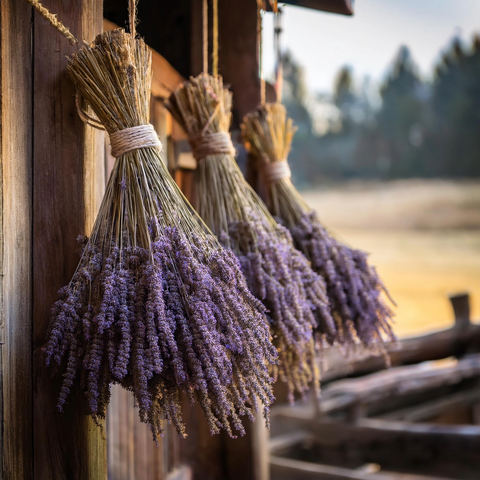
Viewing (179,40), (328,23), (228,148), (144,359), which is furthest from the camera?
(328,23)

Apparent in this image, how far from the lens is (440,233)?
1073 cm

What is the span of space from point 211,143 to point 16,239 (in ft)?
1.73

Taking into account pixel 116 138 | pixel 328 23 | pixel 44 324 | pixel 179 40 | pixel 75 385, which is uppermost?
pixel 328 23

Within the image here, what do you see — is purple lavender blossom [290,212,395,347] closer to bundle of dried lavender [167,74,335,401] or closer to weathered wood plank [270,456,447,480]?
bundle of dried lavender [167,74,335,401]

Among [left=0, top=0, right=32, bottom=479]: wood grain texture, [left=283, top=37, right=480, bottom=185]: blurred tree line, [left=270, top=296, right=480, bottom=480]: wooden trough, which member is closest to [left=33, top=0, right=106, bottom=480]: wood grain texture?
[left=0, top=0, right=32, bottom=479]: wood grain texture

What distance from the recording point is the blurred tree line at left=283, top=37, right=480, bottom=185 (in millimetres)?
11289

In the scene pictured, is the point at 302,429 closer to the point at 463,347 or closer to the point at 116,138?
the point at 463,347

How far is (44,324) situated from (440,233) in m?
11.0

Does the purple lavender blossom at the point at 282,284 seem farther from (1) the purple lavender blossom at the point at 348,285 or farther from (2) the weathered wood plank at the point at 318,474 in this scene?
(2) the weathered wood plank at the point at 318,474

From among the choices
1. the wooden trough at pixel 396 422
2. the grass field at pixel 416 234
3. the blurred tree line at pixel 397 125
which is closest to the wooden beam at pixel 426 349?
the wooden trough at pixel 396 422

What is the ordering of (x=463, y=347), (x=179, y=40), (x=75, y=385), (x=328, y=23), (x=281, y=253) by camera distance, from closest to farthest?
1. (x=75, y=385)
2. (x=281, y=253)
3. (x=179, y=40)
4. (x=463, y=347)
5. (x=328, y=23)

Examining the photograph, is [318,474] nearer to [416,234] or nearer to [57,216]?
[57,216]

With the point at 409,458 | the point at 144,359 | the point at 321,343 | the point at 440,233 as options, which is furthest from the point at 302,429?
the point at 440,233

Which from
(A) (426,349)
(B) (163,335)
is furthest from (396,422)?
(B) (163,335)
